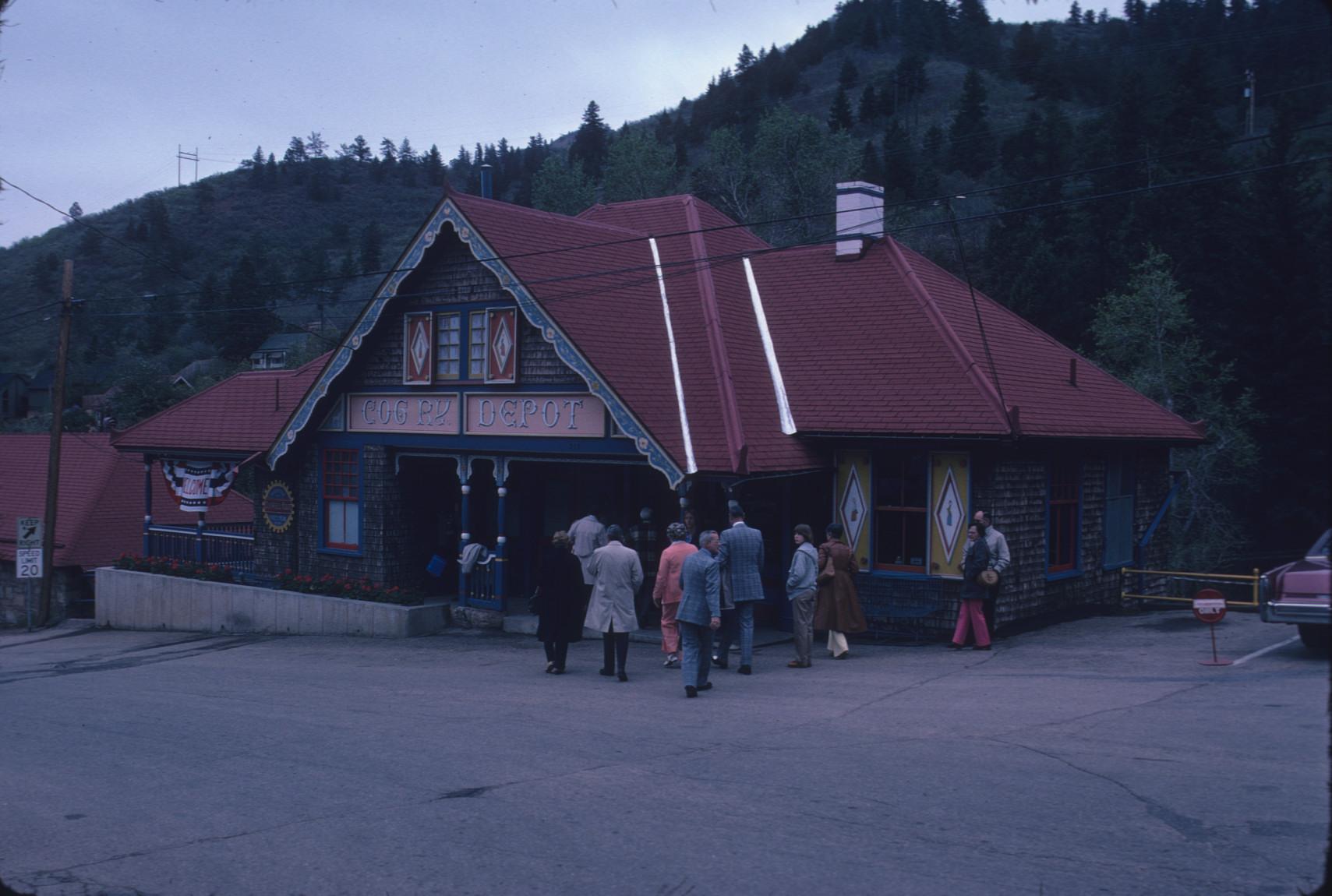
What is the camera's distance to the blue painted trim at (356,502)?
21328 millimetres

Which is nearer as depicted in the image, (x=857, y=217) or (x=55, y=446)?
(x=857, y=217)

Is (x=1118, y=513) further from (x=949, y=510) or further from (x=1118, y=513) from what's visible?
(x=949, y=510)

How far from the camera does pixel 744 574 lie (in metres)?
13.8

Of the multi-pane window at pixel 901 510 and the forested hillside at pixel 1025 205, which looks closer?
the multi-pane window at pixel 901 510

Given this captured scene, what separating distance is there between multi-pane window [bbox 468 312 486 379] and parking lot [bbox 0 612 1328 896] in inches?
253

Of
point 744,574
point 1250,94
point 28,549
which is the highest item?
point 1250,94

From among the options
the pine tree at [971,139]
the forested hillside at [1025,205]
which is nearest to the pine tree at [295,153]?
the forested hillside at [1025,205]

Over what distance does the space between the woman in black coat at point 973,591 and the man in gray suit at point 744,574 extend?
2.95 meters

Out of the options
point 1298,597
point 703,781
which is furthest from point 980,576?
point 703,781

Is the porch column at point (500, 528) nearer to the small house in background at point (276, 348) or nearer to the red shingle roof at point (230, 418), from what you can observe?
the red shingle roof at point (230, 418)

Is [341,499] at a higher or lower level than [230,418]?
lower

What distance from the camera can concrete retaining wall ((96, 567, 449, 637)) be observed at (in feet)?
66.6

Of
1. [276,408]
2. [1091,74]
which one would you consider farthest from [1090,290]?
[1091,74]

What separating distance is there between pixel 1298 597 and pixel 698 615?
6746 millimetres
